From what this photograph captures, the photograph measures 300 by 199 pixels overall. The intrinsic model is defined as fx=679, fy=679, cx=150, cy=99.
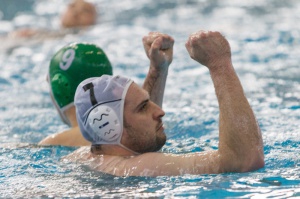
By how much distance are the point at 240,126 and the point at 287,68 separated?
508 cm

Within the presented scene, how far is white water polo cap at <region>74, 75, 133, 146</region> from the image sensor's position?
3.93 metres

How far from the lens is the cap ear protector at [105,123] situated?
154 inches

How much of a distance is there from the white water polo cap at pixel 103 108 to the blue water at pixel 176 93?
0.27 metres

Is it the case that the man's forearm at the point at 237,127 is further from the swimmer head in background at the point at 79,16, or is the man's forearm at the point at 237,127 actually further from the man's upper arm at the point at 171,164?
the swimmer head in background at the point at 79,16

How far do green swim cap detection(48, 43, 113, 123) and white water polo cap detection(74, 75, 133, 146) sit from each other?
1.18 metres

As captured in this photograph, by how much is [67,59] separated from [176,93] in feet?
8.73

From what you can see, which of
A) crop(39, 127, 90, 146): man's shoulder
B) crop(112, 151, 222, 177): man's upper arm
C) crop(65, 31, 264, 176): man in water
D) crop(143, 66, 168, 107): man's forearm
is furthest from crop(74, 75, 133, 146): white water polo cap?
crop(39, 127, 90, 146): man's shoulder

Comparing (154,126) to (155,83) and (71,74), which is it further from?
(71,74)

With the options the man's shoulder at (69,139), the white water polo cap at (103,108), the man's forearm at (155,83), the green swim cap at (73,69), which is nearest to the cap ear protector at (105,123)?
the white water polo cap at (103,108)

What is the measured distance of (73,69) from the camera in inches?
207

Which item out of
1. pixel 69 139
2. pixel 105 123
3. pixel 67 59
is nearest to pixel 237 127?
pixel 105 123

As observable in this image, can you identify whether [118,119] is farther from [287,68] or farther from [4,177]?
[287,68]

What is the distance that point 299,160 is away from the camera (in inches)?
172

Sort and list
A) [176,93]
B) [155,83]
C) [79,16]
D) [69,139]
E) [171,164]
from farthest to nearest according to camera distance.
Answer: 1. [79,16]
2. [176,93]
3. [69,139]
4. [155,83]
5. [171,164]
